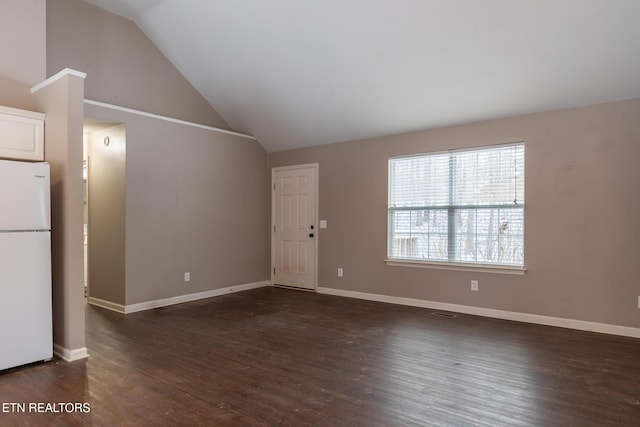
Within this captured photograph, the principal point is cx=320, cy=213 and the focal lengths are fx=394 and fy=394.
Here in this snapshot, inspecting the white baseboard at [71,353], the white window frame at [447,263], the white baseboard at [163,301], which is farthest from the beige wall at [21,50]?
the white window frame at [447,263]

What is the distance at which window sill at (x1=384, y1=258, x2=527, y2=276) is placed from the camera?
14.7ft

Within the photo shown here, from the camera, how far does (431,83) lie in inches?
171

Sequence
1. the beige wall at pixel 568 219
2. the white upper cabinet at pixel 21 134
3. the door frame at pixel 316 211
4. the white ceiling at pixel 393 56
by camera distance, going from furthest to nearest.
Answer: the door frame at pixel 316 211 → the beige wall at pixel 568 219 → the white ceiling at pixel 393 56 → the white upper cabinet at pixel 21 134

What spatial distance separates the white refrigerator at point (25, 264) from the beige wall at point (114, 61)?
6.75 ft

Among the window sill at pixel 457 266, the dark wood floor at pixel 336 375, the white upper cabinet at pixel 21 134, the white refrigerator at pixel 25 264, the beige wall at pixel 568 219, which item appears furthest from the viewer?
the window sill at pixel 457 266

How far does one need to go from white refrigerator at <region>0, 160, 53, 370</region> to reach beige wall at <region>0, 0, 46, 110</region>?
3.18 feet

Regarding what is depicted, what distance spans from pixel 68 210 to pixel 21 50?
5.43ft

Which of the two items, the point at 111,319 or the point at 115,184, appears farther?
the point at 115,184

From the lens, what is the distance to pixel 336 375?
9.56 feet

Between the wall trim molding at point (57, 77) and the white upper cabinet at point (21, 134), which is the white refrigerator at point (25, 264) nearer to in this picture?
the white upper cabinet at point (21, 134)

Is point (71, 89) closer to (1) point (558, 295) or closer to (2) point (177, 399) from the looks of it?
(2) point (177, 399)

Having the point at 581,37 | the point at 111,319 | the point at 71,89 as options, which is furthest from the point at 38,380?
the point at 581,37

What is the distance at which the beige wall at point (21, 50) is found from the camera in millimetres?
3500

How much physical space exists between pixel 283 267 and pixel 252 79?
302 cm
